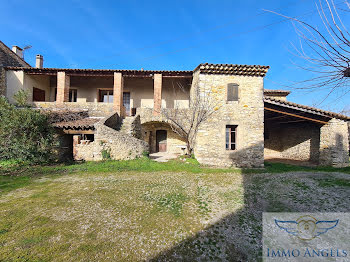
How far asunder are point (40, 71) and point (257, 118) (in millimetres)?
15635

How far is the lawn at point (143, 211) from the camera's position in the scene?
240 cm

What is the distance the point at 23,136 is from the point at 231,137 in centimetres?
1065

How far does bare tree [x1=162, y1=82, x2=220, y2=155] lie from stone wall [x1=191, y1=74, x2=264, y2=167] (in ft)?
0.63

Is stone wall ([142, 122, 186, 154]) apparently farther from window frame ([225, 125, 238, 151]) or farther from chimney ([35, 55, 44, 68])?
chimney ([35, 55, 44, 68])

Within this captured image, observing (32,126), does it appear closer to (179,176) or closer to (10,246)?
(10,246)

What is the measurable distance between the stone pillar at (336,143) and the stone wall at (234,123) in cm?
397

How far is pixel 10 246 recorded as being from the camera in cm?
239

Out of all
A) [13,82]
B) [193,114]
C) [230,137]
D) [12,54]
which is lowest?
[230,137]

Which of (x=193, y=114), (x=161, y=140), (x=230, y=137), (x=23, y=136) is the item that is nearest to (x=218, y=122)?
(x=230, y=137)

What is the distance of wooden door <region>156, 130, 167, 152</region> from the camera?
43.6 feet

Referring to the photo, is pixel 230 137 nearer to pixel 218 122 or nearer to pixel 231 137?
pixel 231 137

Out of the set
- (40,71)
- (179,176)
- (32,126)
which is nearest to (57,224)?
(179,176)

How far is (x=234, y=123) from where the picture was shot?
29.1ft

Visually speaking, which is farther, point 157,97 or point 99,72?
point 99,72
